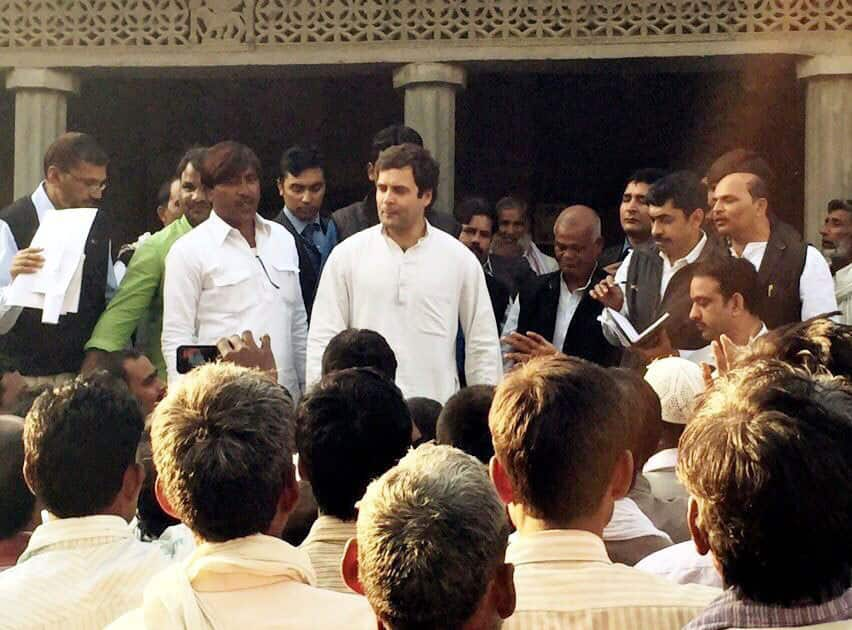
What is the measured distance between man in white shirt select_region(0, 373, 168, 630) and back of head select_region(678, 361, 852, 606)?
141 centimetres

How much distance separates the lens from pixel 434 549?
6.91ft

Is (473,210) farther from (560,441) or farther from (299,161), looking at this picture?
(560,441)

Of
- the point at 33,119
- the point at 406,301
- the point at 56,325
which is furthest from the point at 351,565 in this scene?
the point at 33,119

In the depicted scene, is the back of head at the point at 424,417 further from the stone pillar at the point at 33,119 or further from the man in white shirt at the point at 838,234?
the stone pillar at the point at 33,119

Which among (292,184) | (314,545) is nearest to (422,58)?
(292,184)

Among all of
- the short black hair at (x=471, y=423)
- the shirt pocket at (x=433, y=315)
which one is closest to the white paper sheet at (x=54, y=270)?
the shirt pocket at (x=433, y=315)

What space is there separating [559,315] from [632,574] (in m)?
4.56

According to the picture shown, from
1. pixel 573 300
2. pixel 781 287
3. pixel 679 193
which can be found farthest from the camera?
pixel 573 300

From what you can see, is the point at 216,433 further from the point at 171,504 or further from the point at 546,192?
the point at 546,192

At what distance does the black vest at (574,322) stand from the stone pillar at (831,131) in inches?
80.4

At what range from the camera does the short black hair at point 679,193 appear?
6.66m

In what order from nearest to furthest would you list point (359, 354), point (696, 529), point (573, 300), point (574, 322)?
1. point (696, 529)
2. point (359, 354)
3. point (574, 322)
4. point (573, 300)

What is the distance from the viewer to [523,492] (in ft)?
9.05

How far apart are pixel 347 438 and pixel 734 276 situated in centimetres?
282
